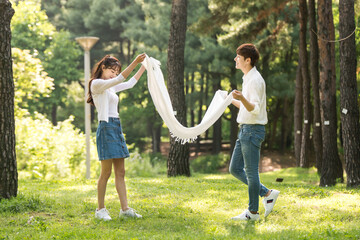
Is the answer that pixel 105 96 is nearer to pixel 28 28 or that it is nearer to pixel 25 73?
pixel 25 73

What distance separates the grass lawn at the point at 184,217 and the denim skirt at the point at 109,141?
30.7 inches

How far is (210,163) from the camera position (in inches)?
1030

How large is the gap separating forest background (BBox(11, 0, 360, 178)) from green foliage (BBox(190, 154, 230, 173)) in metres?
0.07

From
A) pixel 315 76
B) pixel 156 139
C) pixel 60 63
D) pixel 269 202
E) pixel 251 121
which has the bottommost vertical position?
pixel 156 139

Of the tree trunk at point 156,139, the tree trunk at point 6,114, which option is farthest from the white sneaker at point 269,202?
the tree trunk at point 156,139

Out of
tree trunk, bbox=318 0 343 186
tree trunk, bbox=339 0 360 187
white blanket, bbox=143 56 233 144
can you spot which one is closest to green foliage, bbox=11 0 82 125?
tree trunk, bbox=318 0 343 186

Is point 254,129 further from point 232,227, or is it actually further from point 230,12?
point 230,12

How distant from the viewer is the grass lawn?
4750 mm

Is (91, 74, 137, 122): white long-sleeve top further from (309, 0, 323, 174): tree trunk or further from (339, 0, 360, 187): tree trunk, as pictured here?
(309, 0, 323, 174): tree trunk

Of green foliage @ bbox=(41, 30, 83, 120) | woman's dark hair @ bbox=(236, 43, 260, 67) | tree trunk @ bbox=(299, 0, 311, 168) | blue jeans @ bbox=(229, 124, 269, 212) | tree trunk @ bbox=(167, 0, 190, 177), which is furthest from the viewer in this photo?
green foliage @ bbox=(41, 30, 83, 120)

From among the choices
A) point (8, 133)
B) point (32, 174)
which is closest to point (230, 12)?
point (32, 174)

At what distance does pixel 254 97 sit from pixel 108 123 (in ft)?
5.60

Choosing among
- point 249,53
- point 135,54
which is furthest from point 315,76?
point 135,54

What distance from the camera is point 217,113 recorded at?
5445 millimetres
